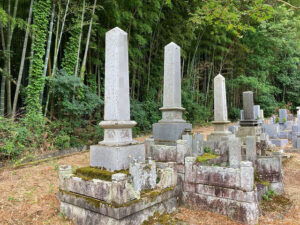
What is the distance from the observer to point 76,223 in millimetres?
3004

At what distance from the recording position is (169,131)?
15.9 ft

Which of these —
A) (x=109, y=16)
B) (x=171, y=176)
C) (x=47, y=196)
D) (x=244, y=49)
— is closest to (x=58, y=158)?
(x=47, y=196)

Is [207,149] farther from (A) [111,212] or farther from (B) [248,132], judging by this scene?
(A) [111,212]

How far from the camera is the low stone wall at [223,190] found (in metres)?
3.14

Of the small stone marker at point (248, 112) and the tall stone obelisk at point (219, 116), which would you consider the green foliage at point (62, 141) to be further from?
the small stone marker at point (248, 112)

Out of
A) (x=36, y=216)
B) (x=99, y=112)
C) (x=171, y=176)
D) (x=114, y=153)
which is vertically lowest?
(x=36, y=216)

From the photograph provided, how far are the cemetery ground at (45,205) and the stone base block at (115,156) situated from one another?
2.83 ft

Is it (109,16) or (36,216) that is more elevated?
(109,16)

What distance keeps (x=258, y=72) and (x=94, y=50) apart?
13.6 meters

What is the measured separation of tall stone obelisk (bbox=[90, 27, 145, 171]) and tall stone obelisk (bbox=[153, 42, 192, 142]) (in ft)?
4.78

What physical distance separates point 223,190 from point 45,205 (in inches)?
112

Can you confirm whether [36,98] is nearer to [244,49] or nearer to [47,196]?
[47,196]

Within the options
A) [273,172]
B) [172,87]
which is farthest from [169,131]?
Answer: [273,172]

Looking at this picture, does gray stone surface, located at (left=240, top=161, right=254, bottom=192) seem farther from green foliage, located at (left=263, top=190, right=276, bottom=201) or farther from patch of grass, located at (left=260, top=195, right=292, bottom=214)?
green foliage, located at (left=263, top=190, right=276, bottom=201)
